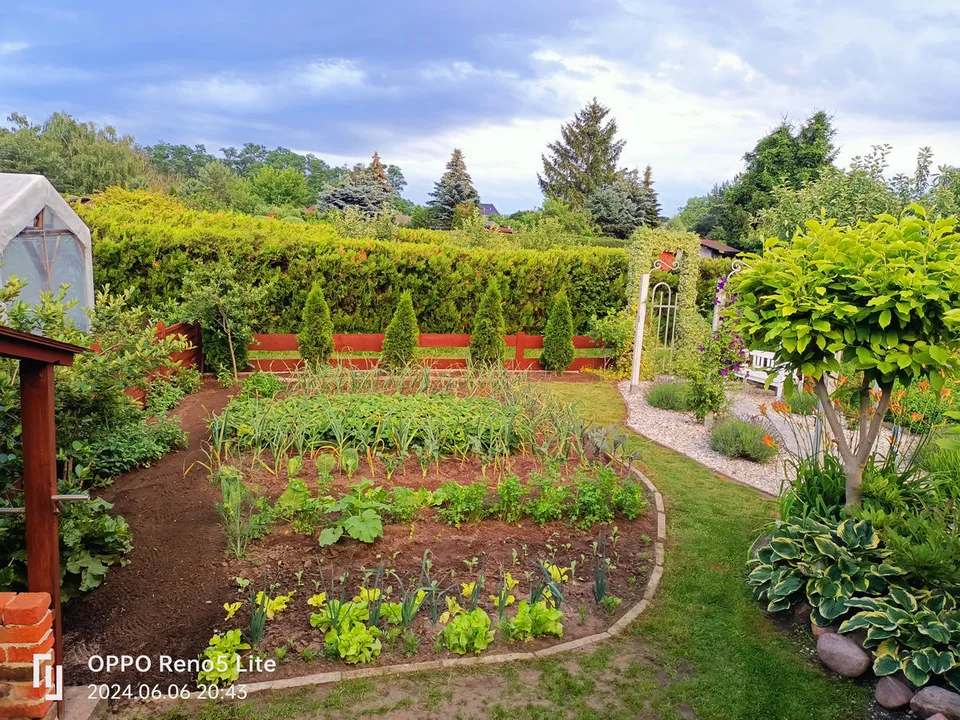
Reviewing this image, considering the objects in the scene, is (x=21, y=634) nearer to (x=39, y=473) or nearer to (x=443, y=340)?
(x=39, y=473)

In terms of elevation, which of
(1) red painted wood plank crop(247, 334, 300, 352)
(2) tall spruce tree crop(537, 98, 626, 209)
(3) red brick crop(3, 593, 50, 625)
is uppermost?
(2) tall spruce tree crop(537, 98, 626, 209)

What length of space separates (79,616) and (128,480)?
2.02 meters

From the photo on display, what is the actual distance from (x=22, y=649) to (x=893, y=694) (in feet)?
12.7

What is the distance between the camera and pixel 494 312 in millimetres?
11344

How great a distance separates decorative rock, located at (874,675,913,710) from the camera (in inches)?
114

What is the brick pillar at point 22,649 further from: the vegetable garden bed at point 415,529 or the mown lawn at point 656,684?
the vegetable garden bed at point 415,529

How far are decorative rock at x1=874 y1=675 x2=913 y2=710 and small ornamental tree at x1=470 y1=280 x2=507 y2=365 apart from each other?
8.63 metres

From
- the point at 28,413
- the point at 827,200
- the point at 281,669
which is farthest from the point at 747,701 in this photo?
the point at 827,200

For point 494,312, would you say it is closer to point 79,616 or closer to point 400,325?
point 400,325

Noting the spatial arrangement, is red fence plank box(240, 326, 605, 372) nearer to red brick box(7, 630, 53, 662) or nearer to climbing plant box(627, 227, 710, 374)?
climbing plant box(627, 227, 710, 374)

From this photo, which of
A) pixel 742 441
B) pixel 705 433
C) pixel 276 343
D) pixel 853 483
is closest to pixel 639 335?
pixel 705 433

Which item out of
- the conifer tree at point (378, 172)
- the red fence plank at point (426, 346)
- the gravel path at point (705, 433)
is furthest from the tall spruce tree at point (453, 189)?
the gravel path at point (705, 433)

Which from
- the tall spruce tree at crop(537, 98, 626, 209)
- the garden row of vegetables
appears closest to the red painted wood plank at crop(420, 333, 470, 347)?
the garden row of vegetables

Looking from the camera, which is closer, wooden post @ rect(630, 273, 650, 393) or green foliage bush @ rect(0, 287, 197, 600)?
green foliage bush @ rect(0, 287, 197, 600)
